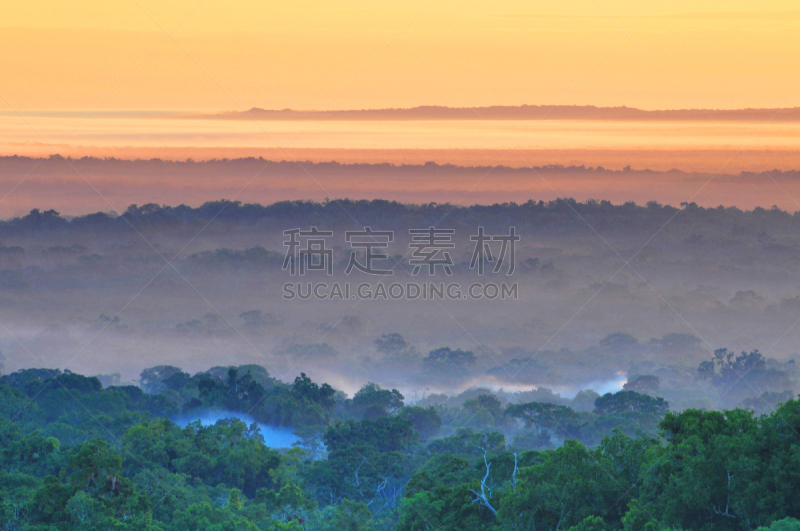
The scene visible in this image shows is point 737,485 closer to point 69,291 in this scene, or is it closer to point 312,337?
point 312,337

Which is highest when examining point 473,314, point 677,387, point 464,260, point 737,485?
point 464,260

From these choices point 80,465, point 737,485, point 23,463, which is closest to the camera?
point 737,485

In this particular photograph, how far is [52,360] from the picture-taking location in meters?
131

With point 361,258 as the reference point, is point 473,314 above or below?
below

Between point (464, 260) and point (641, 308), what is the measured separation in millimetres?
35540

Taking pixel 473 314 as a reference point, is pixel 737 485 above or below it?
below

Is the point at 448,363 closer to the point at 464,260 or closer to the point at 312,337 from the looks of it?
the point at 312,337

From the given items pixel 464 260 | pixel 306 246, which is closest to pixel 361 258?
pixel 306 246

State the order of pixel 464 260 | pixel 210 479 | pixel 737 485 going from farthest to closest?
pixel 464 260 → pixel 210 479 → pixel 737 485

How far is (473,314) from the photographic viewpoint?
14700cm

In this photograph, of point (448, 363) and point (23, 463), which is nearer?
point (23, 463)

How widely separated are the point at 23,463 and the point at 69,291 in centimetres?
13528

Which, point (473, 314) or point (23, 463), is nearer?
point (23, 463)

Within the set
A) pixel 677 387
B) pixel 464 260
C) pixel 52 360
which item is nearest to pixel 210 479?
pixel 677 387
